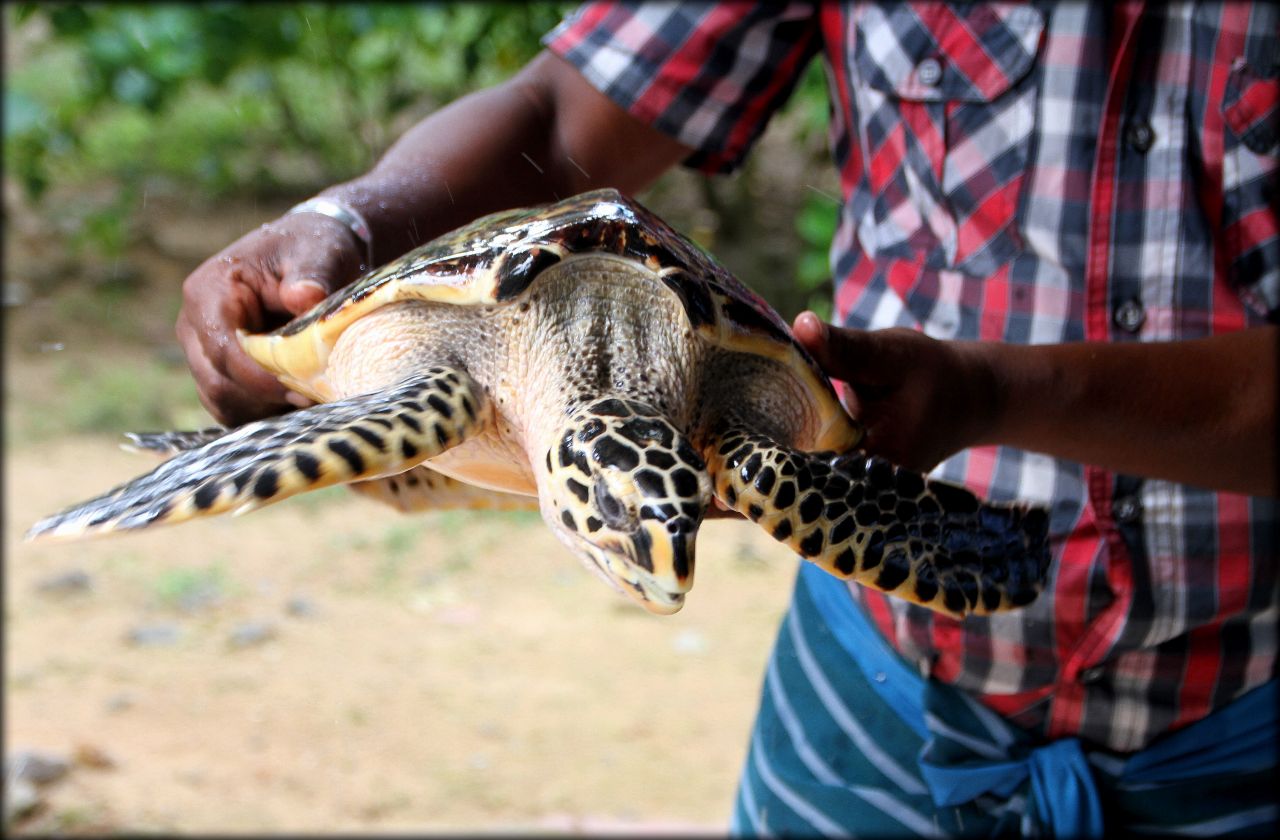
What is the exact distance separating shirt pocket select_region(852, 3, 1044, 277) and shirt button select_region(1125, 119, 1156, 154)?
0.11 meters

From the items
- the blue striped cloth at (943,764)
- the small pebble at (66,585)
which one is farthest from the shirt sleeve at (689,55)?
the small pebble at (66,585)

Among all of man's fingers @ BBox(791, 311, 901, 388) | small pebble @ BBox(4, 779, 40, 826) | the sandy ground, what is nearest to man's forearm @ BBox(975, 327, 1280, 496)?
man's fingers @ BBox(791, 311, 901, 388)

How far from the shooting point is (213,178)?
115 cm

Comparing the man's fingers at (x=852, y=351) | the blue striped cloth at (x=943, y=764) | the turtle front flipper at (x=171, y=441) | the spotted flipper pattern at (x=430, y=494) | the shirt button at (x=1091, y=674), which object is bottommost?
the blue striped cloth at (x=943, y=764)

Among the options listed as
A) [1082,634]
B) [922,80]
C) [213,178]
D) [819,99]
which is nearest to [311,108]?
[213,178]

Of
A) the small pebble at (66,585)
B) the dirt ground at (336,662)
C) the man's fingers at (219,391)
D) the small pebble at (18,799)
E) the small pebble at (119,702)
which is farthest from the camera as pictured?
the small pebble at (66,585)

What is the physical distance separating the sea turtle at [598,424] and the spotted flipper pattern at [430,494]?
0.16 meters

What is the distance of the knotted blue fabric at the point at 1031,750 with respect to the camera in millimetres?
1352

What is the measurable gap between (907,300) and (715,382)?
0.34 m

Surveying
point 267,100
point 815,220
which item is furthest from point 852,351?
point 815,220

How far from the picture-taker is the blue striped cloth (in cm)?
136

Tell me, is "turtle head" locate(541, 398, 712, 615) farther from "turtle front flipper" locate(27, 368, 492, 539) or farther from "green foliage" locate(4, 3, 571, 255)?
"green foliage" locate(4, 3, 571, 255)

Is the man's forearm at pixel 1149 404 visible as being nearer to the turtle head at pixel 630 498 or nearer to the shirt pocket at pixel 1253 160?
the shirt pocket at pixel 1253 160

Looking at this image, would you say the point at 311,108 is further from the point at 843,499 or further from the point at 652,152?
the point at 843,499
